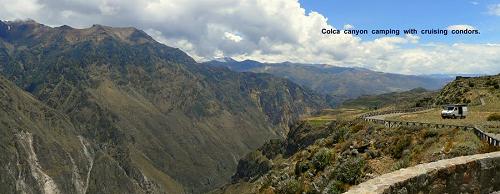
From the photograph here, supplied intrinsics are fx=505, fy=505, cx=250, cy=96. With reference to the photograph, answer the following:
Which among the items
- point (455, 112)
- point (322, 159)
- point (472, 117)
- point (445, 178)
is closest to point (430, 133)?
point (322, 159)

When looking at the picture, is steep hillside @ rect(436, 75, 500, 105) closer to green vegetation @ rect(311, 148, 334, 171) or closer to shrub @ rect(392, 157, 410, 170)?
green vegetation @ rect(311, 148, 334, 171)

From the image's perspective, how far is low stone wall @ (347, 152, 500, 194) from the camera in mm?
11242

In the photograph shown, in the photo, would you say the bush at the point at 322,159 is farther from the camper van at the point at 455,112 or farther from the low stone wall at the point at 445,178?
the camper van at the point at 455,112

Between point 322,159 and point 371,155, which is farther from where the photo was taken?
point 322,159

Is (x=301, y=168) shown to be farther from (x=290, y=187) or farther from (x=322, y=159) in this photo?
(x=290, y=187)

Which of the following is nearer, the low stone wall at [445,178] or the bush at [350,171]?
the low stone wall at [445,178]

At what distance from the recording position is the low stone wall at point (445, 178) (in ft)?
36.9

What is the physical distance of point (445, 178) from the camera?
12555mm

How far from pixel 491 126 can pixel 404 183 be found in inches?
1010

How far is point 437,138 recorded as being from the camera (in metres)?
29.2

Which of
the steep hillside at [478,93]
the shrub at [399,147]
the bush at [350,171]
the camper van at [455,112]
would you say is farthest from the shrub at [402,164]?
the steep hillside at [478,93]

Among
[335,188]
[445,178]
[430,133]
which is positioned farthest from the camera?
[430,133]

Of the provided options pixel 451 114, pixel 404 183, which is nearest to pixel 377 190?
pixel 404 183

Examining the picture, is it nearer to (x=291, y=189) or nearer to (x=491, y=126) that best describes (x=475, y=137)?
(x=491, y=126)
